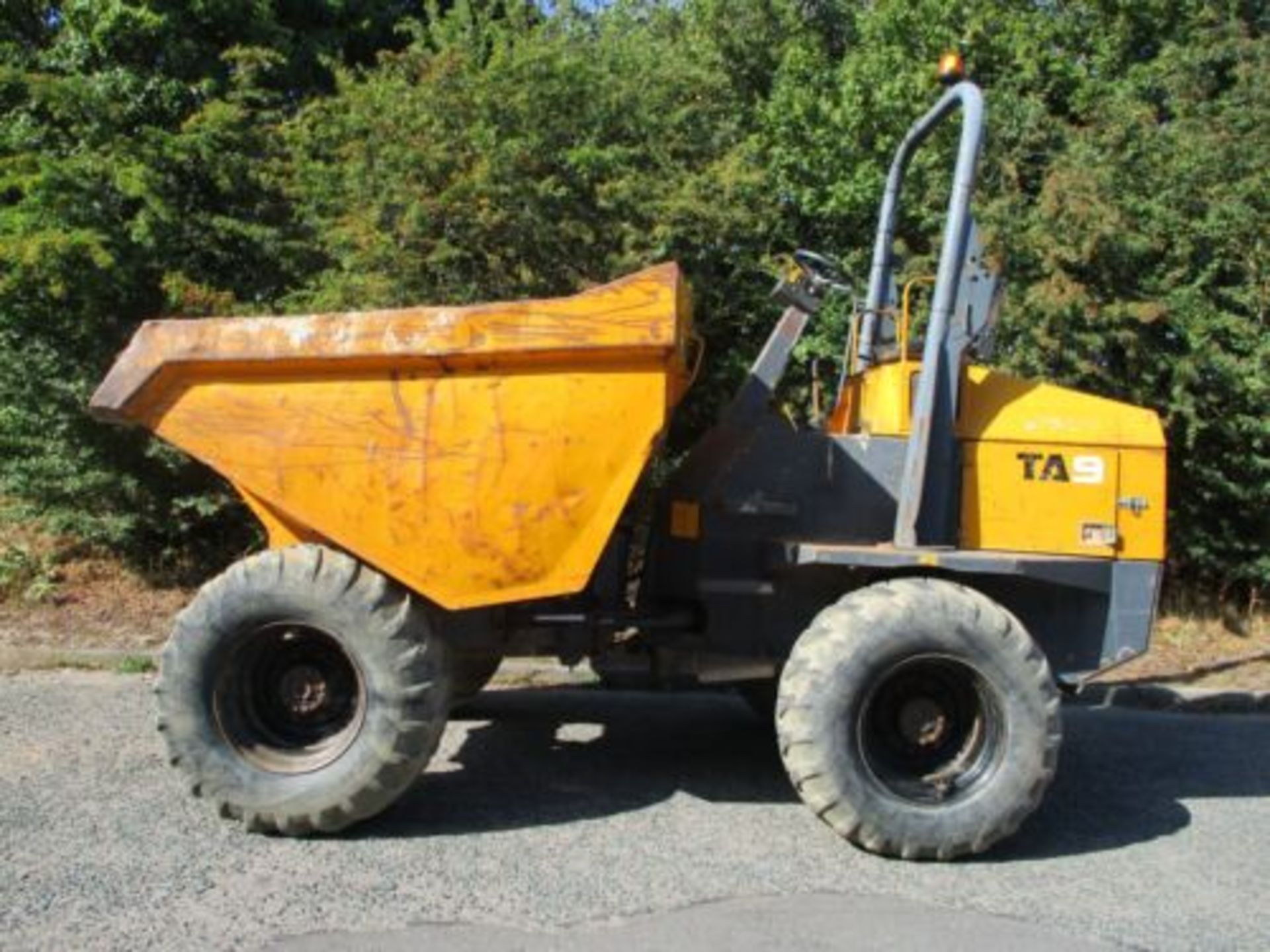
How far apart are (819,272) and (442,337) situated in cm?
218

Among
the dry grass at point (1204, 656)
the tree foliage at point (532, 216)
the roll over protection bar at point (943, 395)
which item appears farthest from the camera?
the tree foliage at point (532, 216)

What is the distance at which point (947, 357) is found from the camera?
5.22 meters

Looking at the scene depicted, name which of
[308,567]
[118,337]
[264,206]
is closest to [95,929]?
[308,567]

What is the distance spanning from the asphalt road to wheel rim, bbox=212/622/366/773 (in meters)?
0.36

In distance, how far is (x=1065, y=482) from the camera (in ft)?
17.3

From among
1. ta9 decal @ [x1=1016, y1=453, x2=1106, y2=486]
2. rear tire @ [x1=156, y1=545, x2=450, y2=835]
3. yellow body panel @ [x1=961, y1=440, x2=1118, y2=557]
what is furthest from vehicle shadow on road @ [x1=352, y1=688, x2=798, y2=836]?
ta9 decal @ [x1=1016, y1=453, x2=1106, y2=486]

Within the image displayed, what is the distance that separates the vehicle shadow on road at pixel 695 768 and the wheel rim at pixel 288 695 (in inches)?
17.2

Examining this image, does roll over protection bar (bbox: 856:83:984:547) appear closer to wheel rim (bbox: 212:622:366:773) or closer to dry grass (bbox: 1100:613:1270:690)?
wheel rim (bbox: 212:622:366:773)

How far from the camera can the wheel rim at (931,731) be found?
193 inches

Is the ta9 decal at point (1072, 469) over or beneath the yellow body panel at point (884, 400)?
beneath

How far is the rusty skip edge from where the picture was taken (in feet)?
15.6

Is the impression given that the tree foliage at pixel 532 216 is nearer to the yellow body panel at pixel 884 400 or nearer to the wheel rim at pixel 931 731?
the yellow body panel at pixel 884 400

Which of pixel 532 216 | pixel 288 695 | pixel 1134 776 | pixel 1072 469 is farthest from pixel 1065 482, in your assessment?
pixel 532 216

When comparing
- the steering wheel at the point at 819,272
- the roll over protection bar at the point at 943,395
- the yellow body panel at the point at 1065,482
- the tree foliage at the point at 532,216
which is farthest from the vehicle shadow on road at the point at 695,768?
the tree foliage at the point at 532,216
